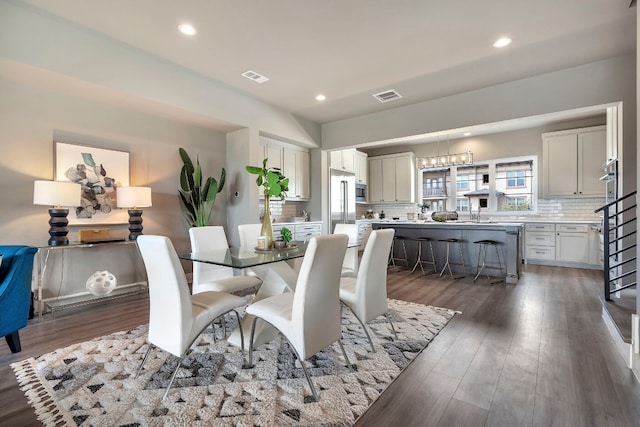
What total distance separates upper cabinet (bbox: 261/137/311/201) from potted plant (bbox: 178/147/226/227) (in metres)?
1.36

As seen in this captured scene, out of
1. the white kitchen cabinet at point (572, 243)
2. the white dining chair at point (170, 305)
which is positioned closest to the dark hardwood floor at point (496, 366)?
the white dining chair at point (170, 305)

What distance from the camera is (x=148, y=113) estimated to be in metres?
4.13

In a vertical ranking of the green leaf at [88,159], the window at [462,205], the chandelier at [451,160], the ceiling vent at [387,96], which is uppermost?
the ceiling vent at [387,96]

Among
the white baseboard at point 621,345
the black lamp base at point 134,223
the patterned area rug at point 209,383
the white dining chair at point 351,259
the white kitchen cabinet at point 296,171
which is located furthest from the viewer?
the white kitchen cabinet at point 296,171

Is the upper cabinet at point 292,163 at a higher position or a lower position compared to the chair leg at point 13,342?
higher

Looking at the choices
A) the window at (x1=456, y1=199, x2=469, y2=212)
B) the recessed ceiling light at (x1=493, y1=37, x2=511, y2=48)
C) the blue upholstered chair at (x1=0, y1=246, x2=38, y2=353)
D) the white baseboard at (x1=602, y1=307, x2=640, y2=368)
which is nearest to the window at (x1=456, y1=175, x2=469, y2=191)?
the window at (x1=456, y1=199, x2=469, y2=212)

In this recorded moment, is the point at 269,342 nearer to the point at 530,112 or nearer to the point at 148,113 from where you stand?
the point at 148,113

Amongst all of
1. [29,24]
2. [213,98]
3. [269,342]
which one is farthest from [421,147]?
[29,24]

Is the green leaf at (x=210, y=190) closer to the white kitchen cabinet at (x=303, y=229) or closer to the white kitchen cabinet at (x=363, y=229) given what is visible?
the white kitchen cabinet at (x=303, y=229)

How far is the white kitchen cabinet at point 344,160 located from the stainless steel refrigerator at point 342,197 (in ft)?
0.54

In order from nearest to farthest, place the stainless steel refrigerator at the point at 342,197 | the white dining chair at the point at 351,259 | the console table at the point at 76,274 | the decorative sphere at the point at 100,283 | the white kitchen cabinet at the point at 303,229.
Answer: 1. the white dining chair at the point at 351,259
2. the console table at the point at 76,274
3. the decorative sphere at the point at 100,283
4. the white kitchen cabinet at the point at 303,229
5. the stainless steel refrigerator at the point at 342,197

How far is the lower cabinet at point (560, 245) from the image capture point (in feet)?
18.3

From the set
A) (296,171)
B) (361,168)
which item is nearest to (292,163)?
(296,171)

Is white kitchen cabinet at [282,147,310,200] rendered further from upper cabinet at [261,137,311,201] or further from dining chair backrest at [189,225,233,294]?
dining chair backrest at [189,225,233,294]
